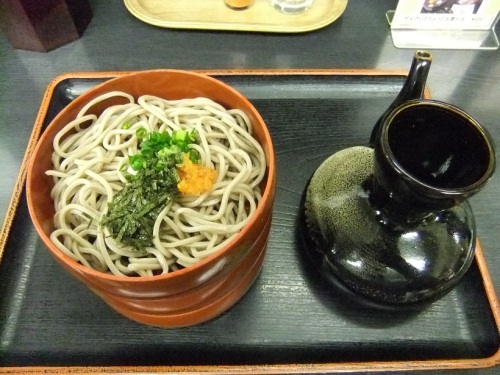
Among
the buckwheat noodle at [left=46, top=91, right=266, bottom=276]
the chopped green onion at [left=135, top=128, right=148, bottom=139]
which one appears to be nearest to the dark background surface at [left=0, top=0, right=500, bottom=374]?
the buckwheat noodle at [left=46, top=91, right=266, bottom=276]

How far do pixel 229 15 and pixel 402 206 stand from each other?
0.99 meters

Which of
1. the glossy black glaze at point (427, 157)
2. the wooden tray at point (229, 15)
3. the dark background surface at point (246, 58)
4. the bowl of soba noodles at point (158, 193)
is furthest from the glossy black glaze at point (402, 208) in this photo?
the wooden tray at point (229, 15)

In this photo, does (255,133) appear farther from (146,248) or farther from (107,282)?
(107,282)

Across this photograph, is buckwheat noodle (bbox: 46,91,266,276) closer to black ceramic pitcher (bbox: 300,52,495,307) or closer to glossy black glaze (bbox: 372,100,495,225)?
black ceramic pitcher (bbox: 300,52,495,307)

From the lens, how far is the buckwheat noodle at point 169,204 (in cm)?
86

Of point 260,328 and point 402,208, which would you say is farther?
point 260,328

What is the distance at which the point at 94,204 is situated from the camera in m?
0.93

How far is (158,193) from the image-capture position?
33.9 inches

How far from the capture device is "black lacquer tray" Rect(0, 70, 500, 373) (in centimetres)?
90

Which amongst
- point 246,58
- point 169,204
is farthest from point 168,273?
point 246,58

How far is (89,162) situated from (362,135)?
70 centimetres

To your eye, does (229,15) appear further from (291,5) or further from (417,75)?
(417,75)

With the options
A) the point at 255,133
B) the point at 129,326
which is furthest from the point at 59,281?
the point at 255,133

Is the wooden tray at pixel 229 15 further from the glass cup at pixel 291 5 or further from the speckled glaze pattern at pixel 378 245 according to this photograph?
the speckled glaze pattern at pixel 378 245
